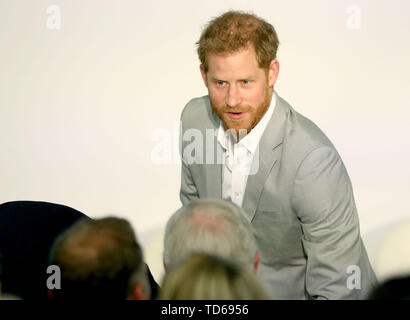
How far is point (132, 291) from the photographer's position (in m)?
1.51

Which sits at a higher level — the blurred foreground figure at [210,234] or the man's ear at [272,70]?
the man's ear at [272,70]

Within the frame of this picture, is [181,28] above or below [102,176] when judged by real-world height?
above

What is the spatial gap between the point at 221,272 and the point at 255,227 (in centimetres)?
94

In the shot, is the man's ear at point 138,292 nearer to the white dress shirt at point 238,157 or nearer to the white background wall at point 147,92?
the white dress shirt at point 238,157

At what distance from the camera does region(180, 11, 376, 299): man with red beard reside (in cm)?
206

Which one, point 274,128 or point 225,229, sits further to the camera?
point 274,128

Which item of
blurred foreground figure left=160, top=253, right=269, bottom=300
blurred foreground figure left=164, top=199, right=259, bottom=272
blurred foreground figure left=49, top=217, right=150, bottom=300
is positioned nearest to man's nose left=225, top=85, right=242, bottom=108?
blurred foreground figure left=164, top=199, right=259, bottom=272

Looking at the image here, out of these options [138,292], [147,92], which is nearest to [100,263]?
[138,292]

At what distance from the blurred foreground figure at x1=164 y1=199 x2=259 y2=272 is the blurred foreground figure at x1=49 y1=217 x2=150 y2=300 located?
0.11m

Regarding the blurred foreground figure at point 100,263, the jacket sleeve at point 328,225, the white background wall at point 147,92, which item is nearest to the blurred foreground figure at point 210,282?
the blurred foreground figure at point 100,263

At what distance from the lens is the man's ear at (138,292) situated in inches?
59.5

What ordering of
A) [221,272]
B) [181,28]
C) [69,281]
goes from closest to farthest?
[221,272], [69,281], [181,28]
